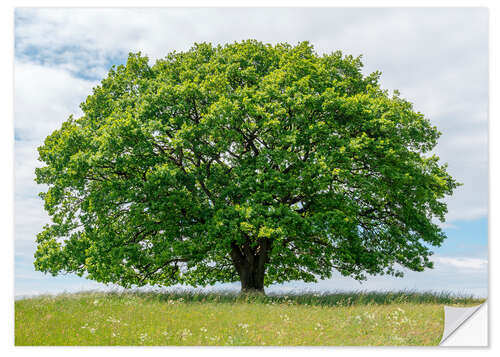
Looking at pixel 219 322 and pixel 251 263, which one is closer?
pixel 219 322

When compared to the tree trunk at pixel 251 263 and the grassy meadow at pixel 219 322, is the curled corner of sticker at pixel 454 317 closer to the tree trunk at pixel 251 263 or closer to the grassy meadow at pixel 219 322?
the grassy meadow at pixel 219 322

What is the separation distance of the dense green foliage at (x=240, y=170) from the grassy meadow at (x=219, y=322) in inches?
96.9

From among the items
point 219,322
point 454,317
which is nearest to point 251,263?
point 219,322

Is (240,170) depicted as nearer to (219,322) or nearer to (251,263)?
(251,263)

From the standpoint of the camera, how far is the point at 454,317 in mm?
12336

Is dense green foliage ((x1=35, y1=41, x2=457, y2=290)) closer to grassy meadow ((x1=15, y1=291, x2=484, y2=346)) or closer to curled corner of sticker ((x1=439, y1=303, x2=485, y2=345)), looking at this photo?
grassy meadow ((x1=15, y1=291, x2=484, y2=346))

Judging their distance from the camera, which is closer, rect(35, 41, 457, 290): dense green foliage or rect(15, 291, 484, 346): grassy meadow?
rect(15, 291, 484, 346): grassy meadow

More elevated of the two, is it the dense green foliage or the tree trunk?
the dense green foliage

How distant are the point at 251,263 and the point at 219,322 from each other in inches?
259

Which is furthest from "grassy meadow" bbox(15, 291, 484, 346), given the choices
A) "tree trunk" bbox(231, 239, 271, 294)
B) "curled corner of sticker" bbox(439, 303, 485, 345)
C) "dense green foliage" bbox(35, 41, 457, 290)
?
"tree trunk" bbox(231, 239, 271, 294)

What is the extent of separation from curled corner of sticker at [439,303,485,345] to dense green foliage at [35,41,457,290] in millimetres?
3943

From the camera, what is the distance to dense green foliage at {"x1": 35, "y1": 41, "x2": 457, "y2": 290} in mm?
15328

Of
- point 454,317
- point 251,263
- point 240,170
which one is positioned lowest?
point 454,317
